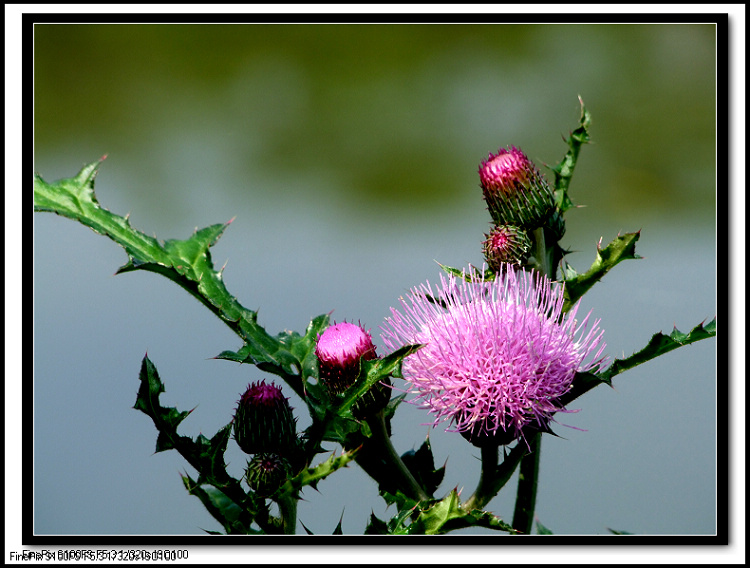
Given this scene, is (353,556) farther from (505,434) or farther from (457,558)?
(505,434)

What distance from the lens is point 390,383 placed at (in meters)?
1.20

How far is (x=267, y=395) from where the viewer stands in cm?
119

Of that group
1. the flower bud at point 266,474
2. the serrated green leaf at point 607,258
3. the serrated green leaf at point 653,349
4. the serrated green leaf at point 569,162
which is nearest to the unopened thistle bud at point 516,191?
the serrated green leaf at point 569,162

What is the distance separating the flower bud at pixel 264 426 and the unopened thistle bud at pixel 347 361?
9 centimetres

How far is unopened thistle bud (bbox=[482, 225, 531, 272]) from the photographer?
1.29 metres

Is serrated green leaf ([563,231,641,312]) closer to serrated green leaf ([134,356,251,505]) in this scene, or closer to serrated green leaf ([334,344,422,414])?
serrated green leaf ([334,344,422,414])

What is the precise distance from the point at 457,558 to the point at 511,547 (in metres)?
0.09

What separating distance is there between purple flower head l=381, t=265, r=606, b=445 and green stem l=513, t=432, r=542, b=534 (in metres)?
0.09

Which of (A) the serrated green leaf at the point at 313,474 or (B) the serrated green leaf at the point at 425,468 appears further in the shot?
(B) the serrated green leaf at the point at 425,468

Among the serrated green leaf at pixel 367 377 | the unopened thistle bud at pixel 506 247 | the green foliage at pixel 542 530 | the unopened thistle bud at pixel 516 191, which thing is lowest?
the green foliage at pixel 542 530

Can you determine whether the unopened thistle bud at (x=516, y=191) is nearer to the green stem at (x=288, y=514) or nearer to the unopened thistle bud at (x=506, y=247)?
the unopened thistle bud at (x=506, y=247)

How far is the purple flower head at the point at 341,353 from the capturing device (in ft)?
3.82

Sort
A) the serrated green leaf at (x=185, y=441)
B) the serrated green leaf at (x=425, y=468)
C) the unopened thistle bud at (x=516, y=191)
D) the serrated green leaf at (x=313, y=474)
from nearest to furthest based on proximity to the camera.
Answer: the serrated green leaf at (x=313, y=474), the serrated green leaf at (x=185, y=441), the serrated green leaf at (x=425, y=468), the unopened thistle bud at (x=516, y=191)
